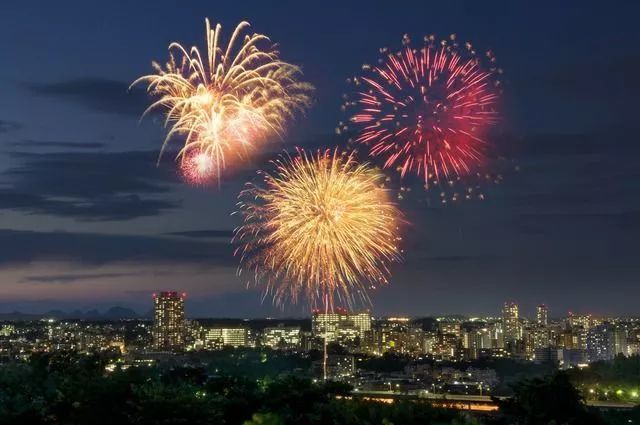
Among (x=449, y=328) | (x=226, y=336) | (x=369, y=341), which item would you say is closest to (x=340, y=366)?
(x=369, y=341)

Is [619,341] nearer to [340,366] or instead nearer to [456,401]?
[340,366]

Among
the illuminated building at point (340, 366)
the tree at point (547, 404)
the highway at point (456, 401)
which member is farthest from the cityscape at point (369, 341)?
the tree at point (547, 404)

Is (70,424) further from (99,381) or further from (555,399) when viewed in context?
(555,399)

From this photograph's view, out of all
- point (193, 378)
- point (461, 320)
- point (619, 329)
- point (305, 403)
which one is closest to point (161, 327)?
point (461, 320)

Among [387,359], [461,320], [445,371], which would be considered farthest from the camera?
[461,320]

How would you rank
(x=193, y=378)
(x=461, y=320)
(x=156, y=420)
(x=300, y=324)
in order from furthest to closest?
(x=300, y=324) < (x=461, y=320) < (x=193, y=378) < (x=156, y=420)

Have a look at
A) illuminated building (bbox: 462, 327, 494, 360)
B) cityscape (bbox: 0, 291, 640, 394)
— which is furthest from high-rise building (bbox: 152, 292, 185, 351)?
illuminated building (bbox: 462, 327, 494, 360)

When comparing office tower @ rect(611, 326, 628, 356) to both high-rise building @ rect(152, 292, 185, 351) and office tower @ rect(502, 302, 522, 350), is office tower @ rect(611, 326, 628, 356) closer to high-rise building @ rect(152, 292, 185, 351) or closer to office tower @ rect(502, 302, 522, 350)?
office tower @ rect(502, 302, 522, 350)

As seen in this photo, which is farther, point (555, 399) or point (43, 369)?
point (43, 369)
